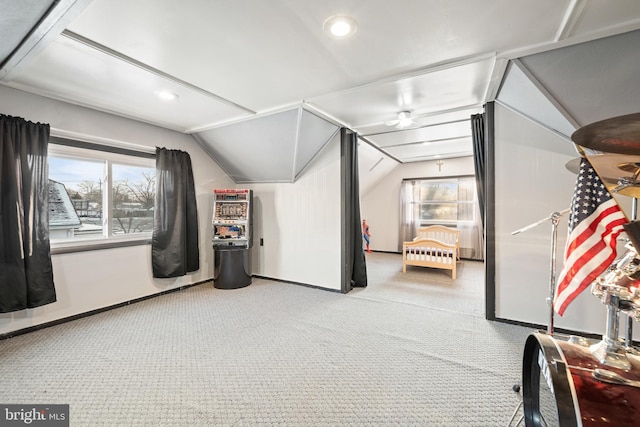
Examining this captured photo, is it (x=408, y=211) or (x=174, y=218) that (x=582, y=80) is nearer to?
(x=174, y=218)

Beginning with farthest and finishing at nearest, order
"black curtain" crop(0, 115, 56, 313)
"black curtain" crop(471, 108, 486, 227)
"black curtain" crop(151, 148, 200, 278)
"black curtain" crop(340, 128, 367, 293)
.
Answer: "black curtain" crop(340, 128, 367, 293) → "black curtain" crop(151, 148, 200, 278) → "black curtain" crop(471, 108, 486, 227) → "black curtain" crop(0, 115, 56, 313)

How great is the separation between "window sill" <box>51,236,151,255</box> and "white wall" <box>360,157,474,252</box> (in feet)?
16.1

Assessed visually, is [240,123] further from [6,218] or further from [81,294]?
[81,294]

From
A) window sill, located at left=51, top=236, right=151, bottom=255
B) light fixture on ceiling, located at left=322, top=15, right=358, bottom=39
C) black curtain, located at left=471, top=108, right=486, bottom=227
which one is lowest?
window sill, located at left=51, top=236, right=151, bottom=255

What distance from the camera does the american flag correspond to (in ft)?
4.37

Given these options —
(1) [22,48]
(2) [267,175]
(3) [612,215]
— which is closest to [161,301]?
(2) [267,175]

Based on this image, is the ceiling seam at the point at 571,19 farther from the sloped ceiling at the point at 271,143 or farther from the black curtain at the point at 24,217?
the black curtain at the point at 24,217

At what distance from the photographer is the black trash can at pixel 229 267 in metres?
3.97

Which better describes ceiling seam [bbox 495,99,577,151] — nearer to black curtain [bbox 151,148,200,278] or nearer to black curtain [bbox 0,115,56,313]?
black curtain [bbox 151,148,200,278]

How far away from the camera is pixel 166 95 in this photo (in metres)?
2.63

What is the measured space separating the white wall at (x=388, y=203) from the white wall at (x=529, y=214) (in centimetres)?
376

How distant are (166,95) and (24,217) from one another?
1742 mm

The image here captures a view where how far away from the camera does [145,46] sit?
1.83 metres

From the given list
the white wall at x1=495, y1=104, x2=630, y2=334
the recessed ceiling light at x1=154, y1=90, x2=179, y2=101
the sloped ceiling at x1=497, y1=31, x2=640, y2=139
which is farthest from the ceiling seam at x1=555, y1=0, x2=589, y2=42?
the recessed ceiling light at x1=154, y1=90, x2=179, y2=101
